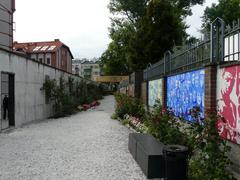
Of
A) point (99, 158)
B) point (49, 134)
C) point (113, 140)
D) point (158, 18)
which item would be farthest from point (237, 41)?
point (158, 18)

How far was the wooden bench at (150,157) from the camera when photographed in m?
6.50

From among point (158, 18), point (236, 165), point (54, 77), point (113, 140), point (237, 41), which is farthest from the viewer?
point (158, 18)

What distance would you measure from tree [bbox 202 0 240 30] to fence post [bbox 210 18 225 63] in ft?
123

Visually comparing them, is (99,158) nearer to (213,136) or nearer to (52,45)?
(213,136)

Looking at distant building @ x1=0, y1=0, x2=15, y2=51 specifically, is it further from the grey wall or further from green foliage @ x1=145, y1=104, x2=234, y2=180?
green foliage @ x1=145, y1=104, x2=234, y2=180

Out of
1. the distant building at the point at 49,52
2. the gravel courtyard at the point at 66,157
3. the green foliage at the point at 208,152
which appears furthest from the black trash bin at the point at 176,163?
the distant building at the point at 49,52

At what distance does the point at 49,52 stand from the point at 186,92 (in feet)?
198

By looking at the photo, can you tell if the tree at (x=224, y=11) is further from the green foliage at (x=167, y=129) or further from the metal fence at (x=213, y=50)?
the green foliage at (x=167, y=129)

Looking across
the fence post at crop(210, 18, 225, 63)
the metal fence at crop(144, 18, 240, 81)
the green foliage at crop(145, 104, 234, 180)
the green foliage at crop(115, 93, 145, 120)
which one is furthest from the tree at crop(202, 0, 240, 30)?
the green foliage at crop(145, 104, 234, 180)

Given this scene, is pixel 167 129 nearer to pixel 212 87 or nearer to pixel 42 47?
pixel 212 87

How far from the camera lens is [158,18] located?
26.4 m

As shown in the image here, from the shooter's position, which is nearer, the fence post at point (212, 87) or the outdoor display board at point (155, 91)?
the fence post at point (212, 87)

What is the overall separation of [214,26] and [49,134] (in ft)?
25.7

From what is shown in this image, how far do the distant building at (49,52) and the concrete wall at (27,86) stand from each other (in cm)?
4403
